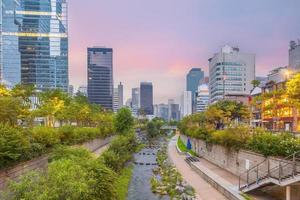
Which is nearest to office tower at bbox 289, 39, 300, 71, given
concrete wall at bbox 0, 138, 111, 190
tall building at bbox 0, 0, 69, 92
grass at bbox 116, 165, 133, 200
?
grass at bbox 116, 165, 133, 200

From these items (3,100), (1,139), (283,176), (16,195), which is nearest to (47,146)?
(3,100)

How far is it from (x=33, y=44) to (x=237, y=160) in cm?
15698

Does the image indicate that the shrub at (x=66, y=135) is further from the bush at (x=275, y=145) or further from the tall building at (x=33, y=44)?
the tall building at (x=33, y=44)

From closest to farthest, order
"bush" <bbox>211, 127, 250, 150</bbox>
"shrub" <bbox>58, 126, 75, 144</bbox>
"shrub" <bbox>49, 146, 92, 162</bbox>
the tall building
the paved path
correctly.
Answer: "shrub" <bbox>49, 146, 92, 162</bbox>, the paved path, "bush" <bbox>211, 127, 250, 150</bbox>, "shrub" <bbox>58, 126, 75, 144</bbox>, the tall building

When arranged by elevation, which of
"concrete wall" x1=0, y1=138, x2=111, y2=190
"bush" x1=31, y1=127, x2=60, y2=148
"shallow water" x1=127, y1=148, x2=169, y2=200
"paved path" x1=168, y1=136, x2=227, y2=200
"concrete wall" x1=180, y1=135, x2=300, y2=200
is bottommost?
"shallow water" x1=127, y1=148, x2=169, y2=200

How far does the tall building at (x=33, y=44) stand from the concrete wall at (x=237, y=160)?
416 ft

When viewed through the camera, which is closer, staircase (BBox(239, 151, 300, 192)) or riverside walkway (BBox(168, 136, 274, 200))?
staircase (BBox(239, 151, 300, 192))

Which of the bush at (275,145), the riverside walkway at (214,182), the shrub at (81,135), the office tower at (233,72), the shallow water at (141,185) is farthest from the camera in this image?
the office tower at (233,72)

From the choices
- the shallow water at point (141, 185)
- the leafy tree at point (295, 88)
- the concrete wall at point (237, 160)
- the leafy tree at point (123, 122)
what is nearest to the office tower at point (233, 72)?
the leafy tree at point (123, 122)

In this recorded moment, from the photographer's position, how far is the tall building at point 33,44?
164m

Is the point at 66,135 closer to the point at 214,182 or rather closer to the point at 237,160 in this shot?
the point at 214,182

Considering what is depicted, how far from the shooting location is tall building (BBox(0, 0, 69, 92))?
537 ft

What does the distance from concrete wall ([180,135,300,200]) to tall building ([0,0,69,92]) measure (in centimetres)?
12677

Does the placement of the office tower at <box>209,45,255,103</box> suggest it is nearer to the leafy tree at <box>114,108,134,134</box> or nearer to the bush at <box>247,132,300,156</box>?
the leafy tree at <box>114,108,134,134</box>
